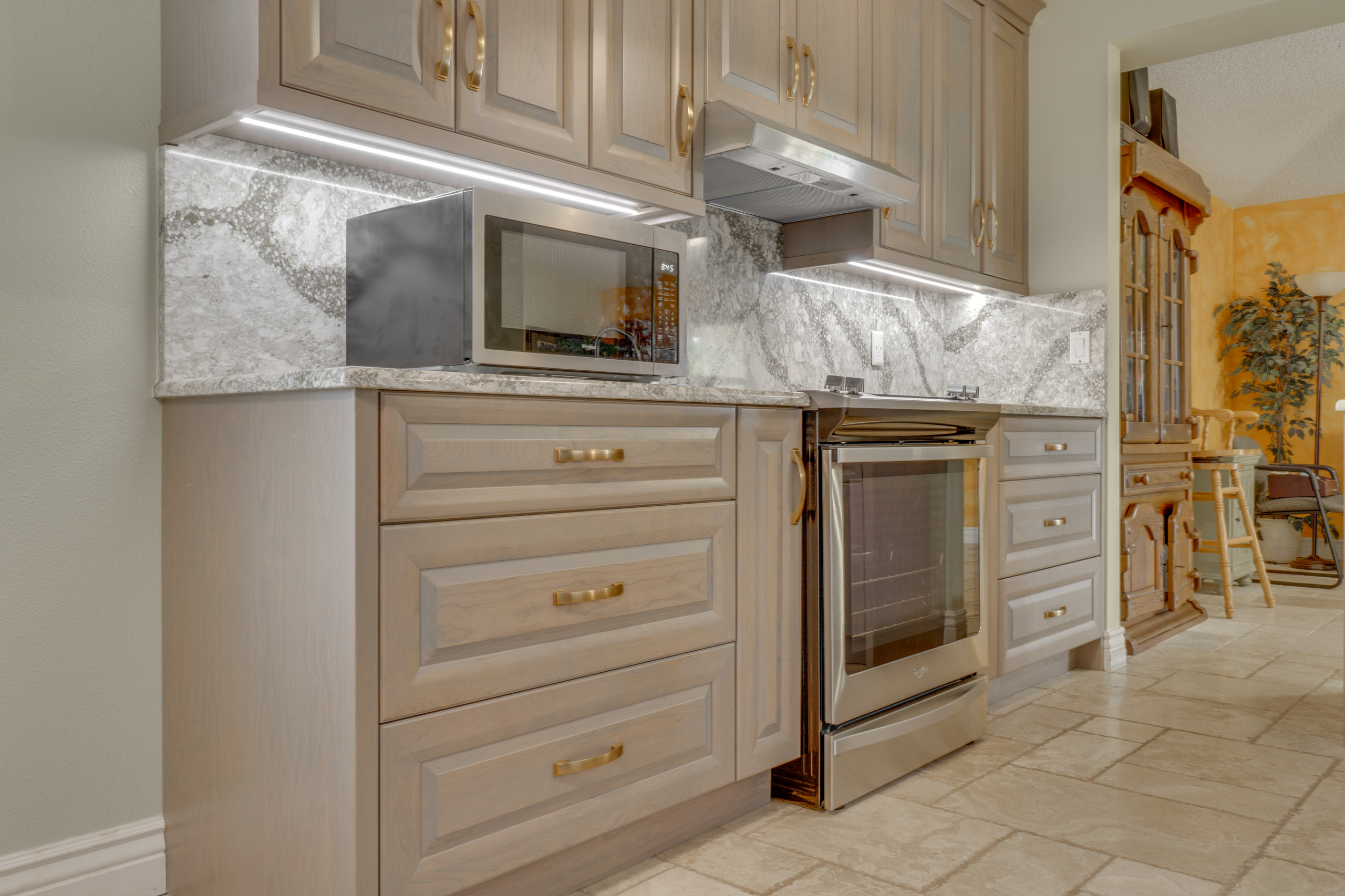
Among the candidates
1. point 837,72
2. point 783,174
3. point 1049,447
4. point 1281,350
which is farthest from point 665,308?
point 1281,350

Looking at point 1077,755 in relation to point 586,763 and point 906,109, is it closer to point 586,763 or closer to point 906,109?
point 586,763

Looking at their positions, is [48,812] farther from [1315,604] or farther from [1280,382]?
[1280,382]

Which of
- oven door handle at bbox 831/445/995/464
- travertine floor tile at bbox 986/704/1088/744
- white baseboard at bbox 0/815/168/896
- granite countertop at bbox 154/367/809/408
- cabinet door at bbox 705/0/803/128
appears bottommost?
travertine floor tile at bbox 986/704/1088/744

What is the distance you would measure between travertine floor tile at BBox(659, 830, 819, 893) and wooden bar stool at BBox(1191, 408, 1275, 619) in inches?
132

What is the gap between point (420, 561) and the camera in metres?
1.34

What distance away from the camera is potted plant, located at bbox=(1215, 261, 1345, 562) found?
238 inches

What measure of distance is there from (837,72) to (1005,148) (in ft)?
3.56

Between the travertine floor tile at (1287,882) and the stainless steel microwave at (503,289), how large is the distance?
142 cm

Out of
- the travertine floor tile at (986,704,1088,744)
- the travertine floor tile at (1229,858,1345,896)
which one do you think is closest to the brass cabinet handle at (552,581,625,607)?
the travertine floor tile at (1229,858,1345,896)

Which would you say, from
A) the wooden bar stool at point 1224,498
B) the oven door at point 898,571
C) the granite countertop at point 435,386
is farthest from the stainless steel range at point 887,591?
the wooden bar stool at point 1224,498

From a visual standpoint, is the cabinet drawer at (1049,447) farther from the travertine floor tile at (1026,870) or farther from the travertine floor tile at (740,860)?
the travertine floor tile at (740,860)

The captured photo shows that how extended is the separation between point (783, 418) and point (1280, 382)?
5601mm

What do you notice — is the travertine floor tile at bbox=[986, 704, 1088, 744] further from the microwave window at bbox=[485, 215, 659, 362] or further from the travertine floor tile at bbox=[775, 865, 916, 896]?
the microwave window at bbox=[485, 215, 659, 362]

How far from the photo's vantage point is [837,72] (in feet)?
8.52
